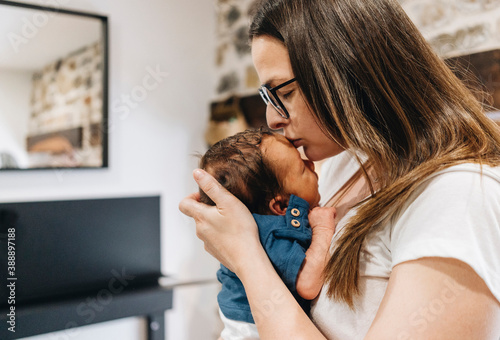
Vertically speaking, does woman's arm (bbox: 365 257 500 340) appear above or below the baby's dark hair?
below

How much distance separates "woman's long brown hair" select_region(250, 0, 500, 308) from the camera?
2.66ft

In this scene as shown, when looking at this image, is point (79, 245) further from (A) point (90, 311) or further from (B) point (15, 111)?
(B) point (15, 111)

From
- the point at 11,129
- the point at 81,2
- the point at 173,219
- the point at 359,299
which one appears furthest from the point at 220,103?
the point at 359,299

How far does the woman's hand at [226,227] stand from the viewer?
2.90 ft

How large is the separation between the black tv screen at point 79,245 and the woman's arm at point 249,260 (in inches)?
41.5

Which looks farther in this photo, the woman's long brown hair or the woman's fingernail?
the woman's fingernail

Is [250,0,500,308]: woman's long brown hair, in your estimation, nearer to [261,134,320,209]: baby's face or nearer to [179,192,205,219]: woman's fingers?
[261,134,320,209]: baby's face

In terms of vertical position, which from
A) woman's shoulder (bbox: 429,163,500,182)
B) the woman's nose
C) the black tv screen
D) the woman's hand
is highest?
the woman's nose

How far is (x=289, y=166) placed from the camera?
3.42 ft

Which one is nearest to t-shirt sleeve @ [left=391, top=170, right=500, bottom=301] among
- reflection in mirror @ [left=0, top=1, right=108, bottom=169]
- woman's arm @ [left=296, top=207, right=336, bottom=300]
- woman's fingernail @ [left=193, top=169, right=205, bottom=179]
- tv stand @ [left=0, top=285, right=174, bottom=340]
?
woman's arm @ [left=296, top=207, right=336, bottom=300]

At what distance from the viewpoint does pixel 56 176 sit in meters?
2.43

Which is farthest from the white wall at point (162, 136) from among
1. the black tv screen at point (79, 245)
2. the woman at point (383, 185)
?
the woman at point (383, 185)

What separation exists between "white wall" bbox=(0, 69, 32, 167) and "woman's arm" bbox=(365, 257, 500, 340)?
7.33ft

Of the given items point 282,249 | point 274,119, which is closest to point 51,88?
point 274,119
